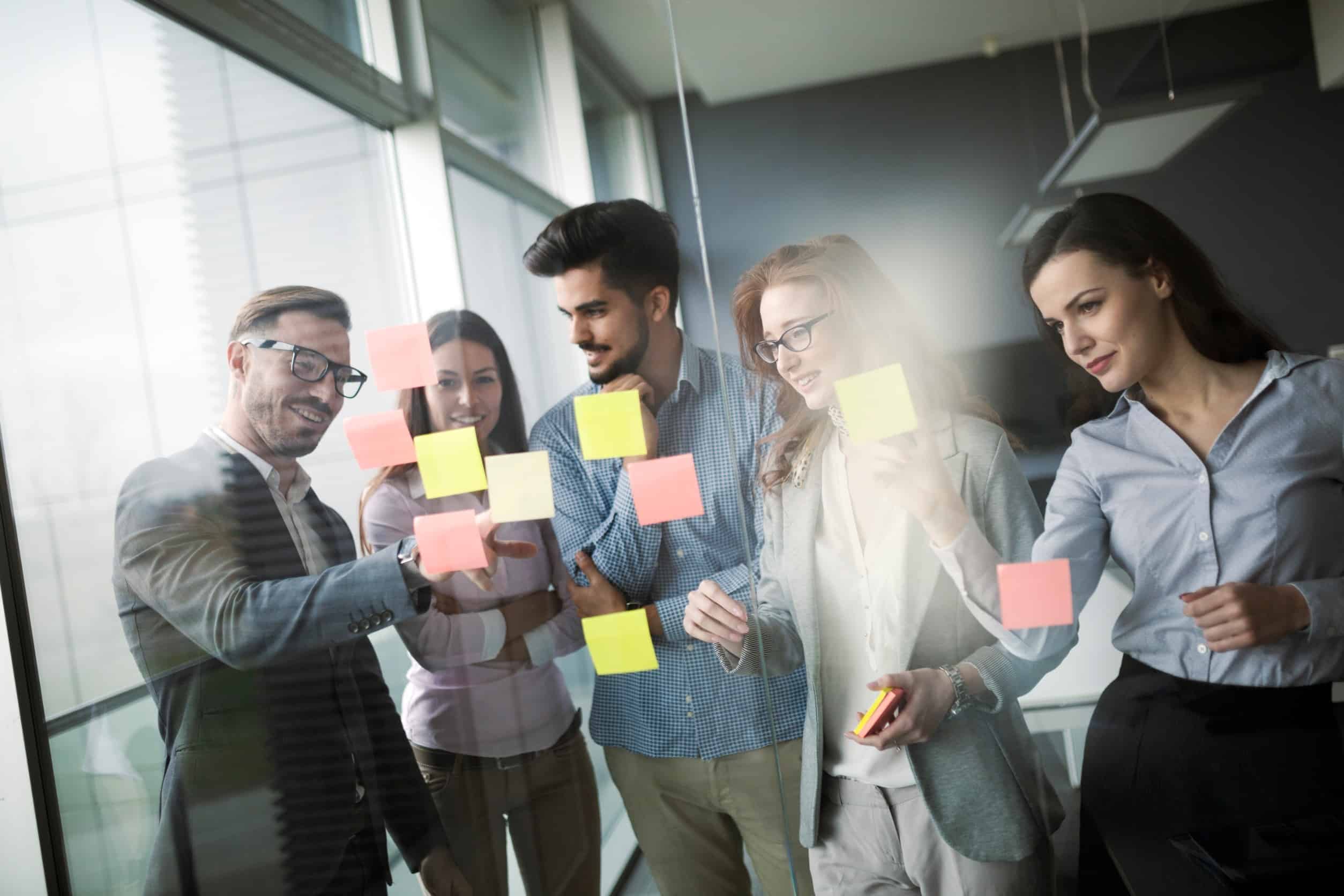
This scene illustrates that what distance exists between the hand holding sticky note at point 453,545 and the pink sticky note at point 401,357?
223mm

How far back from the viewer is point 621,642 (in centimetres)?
140

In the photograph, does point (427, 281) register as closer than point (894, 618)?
No

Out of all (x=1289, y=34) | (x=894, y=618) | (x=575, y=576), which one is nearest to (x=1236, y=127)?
(x=1289, y=34)

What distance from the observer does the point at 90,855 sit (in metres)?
1.46

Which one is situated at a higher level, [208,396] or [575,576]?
[208,396]

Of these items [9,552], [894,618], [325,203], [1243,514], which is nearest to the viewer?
[1243,514]

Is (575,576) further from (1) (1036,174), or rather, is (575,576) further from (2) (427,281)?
(1) (1036,174)

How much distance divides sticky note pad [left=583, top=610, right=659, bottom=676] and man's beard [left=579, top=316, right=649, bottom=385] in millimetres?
360

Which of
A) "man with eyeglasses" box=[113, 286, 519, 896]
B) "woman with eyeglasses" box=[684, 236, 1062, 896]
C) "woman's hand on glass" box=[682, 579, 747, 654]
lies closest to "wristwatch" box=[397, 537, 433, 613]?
"man with eyeglasses" box=[113, 286, 519, 896]

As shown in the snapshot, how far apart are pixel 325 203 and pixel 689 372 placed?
0.71 metres

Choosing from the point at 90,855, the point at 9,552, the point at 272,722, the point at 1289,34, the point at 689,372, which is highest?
the point at 1289,34

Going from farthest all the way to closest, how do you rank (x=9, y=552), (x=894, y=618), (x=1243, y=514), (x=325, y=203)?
(x=325, y=203)
(x=9, y=552)
(x=894, y=618)
(x=1243, y=514)

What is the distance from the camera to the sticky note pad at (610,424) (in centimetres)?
137

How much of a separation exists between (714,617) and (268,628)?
0.73 m
